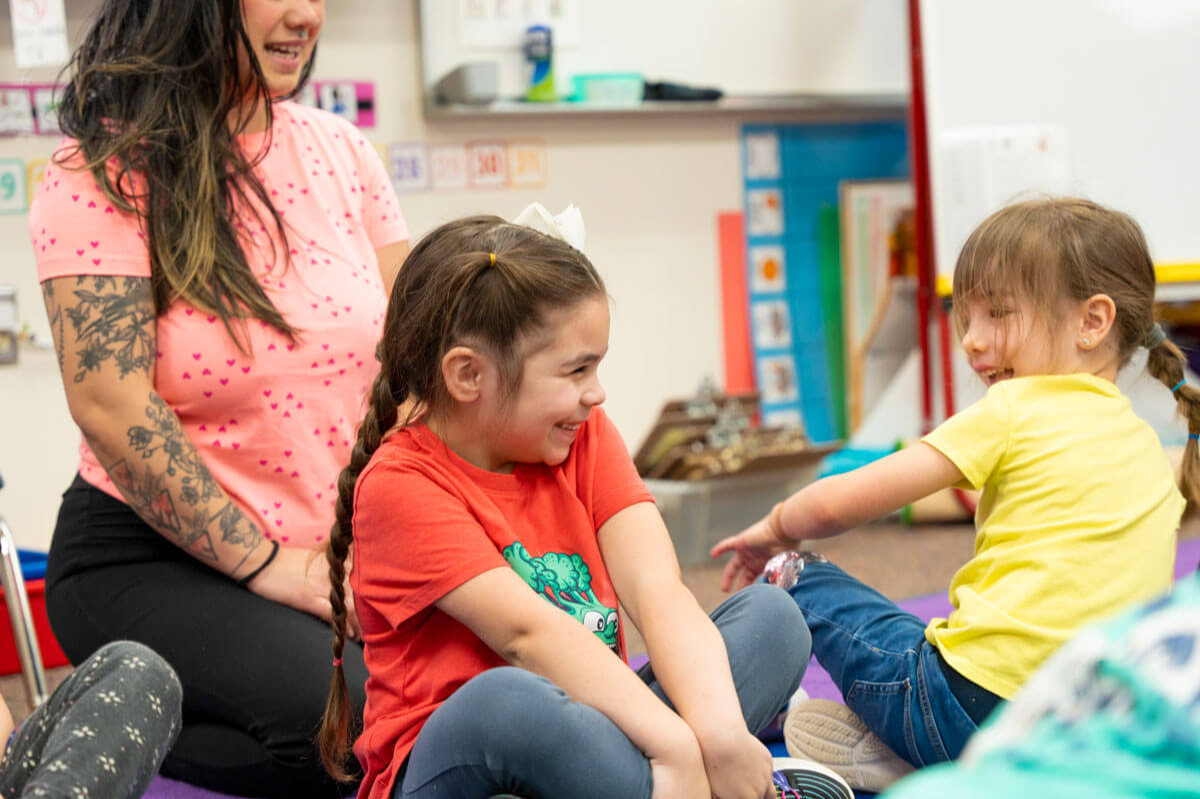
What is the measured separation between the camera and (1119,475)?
39.7 inches

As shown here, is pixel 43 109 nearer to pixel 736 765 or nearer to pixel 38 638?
pixel 38 638

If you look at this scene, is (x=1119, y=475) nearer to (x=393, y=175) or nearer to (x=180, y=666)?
(x=180, y=666)

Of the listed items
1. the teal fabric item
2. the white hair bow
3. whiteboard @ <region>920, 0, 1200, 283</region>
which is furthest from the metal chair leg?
whiteboard @ <region>920, 0, 1200, 283</region>

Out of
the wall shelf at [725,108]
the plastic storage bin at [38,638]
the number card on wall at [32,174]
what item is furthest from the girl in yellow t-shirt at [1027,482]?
the number card on wall at [32,174]

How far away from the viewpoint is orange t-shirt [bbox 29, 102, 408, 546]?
48.9 inches

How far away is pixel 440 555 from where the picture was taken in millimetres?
876

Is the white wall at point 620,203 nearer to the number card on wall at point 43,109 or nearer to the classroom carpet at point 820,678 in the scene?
the number card on wall at point 43,109

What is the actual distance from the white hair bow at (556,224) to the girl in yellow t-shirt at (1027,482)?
33cm

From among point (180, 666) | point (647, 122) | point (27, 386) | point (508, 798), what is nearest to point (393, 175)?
point (647, 122)

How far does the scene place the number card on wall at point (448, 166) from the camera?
2.56 metres

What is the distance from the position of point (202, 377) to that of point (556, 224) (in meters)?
0.49

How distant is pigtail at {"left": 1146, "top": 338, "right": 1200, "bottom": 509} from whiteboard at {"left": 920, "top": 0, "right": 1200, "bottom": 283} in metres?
1.48

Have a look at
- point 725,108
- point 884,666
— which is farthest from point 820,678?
point 725,108

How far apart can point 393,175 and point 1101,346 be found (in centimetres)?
175
